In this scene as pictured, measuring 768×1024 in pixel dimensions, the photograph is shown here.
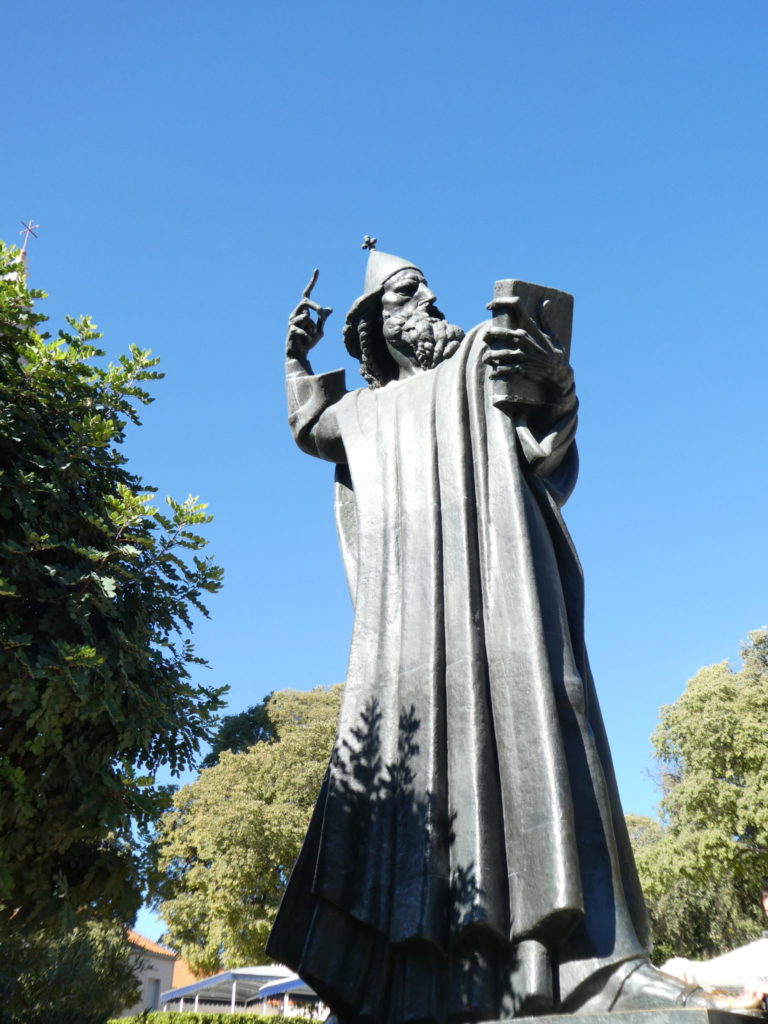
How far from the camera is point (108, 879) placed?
21.7ft

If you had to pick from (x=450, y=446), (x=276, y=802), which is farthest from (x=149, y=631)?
(x=276, y=802)

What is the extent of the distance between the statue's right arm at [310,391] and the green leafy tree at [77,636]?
4.93 feet

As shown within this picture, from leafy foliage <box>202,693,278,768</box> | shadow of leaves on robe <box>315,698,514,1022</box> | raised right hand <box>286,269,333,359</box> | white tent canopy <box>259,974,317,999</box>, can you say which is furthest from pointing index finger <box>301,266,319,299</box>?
leafy foliage <box>202,693,278,768</box>

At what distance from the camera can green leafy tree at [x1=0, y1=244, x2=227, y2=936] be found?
6184 mm

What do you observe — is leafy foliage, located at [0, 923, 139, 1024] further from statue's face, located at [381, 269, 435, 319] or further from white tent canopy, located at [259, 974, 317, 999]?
white tent canopy, located at [259, 974, 317, 999]

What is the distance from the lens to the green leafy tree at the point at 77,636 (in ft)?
20.3

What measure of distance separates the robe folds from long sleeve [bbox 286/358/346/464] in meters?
0.60

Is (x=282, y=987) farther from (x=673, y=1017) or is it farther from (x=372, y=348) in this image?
(x=673, y=1017)

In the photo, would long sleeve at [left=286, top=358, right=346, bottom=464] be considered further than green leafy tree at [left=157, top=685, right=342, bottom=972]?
No

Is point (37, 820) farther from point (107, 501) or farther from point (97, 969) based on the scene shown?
point (97, 969)

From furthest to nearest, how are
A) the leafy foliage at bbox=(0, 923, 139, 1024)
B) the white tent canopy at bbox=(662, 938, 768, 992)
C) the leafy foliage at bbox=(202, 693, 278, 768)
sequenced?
the leafy foliage at bbox=(202, 693, 278, 768) → the white tent canopy at bbox=(662, 938, 768, 992) → the leafy foliage at bbox=(0, 923, 139, 1024)

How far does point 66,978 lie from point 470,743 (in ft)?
36.9

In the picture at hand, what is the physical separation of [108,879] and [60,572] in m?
2.37

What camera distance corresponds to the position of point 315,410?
5.93 metres
